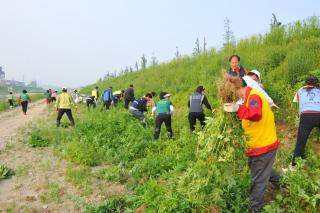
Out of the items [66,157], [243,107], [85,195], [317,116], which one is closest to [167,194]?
[243,107]

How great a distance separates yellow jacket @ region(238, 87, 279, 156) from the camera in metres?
4.33

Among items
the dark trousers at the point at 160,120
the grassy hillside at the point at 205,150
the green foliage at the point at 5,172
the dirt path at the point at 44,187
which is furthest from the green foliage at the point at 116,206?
the dark trousers at the point at 160,120

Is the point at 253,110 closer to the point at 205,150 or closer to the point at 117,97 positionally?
the point at 205,150

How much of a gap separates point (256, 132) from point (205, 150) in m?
0.74

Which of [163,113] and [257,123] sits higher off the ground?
[257,123]

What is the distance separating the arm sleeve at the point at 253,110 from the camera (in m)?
4.30

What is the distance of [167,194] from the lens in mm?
5227

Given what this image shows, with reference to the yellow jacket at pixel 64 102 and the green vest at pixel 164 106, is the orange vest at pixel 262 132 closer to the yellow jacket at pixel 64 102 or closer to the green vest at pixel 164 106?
the green vest at pixel 164 106

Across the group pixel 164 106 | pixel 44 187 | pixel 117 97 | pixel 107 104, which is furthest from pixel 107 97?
pixel 44 187

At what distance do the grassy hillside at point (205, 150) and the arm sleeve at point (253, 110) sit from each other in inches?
11.5

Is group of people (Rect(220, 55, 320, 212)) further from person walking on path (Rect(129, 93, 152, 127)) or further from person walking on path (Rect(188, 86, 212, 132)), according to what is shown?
person walking on path (Rect(129, 93, 152, 127))

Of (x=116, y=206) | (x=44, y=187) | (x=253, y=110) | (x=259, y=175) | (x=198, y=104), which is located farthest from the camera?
(x=198, y=104)

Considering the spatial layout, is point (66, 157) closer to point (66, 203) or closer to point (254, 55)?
point (66, 203)

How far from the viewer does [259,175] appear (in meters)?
4.67
